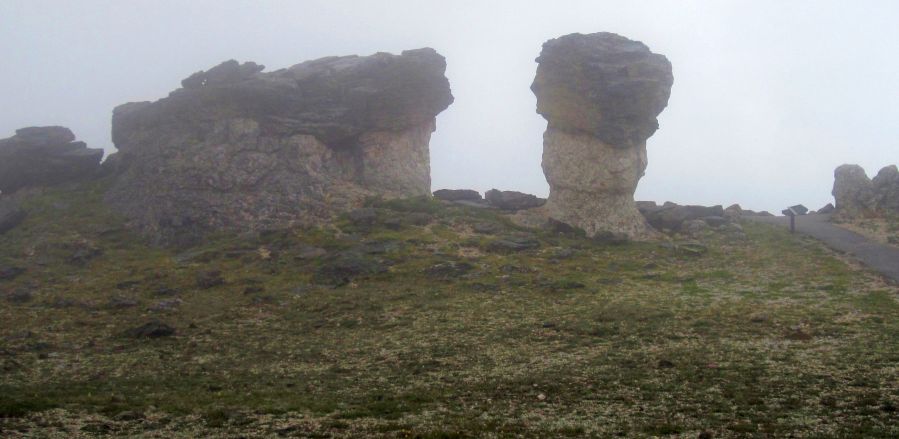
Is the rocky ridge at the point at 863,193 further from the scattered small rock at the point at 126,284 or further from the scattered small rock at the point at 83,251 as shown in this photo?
the scattered small rock at the point at 83,251

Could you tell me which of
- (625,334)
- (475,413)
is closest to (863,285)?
(625,334)

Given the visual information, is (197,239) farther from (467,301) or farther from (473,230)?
(467,301)

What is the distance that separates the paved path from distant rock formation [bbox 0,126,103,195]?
210ft

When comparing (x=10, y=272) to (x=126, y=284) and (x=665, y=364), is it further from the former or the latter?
(x=665, y=364)

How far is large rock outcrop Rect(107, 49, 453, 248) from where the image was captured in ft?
231

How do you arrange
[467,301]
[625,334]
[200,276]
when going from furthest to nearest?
[200,276], [467,301], [625,334]

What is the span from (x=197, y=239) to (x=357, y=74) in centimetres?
2298

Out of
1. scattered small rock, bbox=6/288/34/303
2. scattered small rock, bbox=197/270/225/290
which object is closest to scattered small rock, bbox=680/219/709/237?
scattered small rock, bbox=197/270/225/290

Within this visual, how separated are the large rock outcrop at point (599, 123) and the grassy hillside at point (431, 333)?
436 cm

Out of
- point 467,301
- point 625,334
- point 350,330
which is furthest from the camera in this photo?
point 467,301

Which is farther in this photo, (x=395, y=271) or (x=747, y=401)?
(x=395, y=271)

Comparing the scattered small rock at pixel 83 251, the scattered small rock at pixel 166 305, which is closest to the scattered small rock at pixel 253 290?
the scattered small rock at pixel 166 305

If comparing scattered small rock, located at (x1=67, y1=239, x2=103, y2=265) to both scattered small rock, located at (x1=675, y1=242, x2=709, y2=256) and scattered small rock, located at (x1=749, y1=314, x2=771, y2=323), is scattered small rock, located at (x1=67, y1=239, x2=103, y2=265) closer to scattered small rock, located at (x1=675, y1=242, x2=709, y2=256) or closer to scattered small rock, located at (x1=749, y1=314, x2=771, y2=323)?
scattered small rock, located at (x1=675, y1=242, x2=709, y2=256)

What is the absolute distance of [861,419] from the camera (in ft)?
76.4
